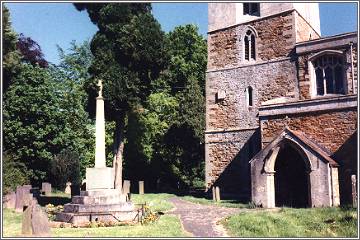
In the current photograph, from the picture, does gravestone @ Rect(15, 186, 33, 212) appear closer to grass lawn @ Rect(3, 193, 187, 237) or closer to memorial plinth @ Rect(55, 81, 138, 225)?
grass lawn @ Rect(3, 193, 187, 237)

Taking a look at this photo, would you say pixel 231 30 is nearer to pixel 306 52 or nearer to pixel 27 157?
pixel 306 52

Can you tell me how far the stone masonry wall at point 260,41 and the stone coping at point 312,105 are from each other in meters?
5.00

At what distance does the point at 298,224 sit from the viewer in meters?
11.9

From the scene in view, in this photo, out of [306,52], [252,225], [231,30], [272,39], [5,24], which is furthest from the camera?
[231,30]

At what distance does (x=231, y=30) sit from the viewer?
2455 centimetres

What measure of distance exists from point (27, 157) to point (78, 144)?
4.67m

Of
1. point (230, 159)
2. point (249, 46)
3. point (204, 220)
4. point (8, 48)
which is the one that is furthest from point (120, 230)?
point (249, 46)

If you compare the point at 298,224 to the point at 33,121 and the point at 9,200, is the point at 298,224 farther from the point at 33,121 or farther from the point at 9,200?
the point at 33,121

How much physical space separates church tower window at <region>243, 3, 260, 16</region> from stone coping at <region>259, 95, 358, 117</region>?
26.5 feet

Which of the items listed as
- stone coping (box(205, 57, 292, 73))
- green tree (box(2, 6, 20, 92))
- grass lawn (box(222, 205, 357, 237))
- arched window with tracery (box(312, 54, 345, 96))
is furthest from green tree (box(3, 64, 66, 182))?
arched window with tracery (box(312, 54, 345, 96))

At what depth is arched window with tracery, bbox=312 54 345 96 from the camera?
20.4m

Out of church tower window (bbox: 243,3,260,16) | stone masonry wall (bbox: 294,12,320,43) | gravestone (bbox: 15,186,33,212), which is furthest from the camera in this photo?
church tower window (bbox: 243,3,260,16)

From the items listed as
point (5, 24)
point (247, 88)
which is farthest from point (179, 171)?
point (5, 24)

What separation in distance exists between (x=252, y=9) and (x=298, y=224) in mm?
16402
